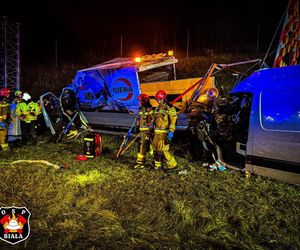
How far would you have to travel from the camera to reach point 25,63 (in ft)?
79.2

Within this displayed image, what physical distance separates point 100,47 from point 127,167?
20.7 metres

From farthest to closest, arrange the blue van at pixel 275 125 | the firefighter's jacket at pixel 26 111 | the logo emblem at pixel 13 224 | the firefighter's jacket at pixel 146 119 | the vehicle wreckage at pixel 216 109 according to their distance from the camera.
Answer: the firefighter's jacket at pixel 26 111, the firefighter's jacket at pixel 146 119, the vehicle wreckage at pixel 216 109, the blue van at pixel 275 125, the logo emblem at pixel 13 224

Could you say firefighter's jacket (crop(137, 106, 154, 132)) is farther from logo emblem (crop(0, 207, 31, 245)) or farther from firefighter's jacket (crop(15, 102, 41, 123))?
firefighter's jacket (crop(15, 102, 41, 123))

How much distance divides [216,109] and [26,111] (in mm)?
5849

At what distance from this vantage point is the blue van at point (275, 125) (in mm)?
4180

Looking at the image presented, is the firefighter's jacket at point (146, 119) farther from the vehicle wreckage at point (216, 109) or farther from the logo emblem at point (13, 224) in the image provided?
the logo emblem at point (13, 224)

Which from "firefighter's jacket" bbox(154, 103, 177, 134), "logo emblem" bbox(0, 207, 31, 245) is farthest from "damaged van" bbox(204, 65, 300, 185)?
"logo emblem" bbox(0, 207, 31, 245)

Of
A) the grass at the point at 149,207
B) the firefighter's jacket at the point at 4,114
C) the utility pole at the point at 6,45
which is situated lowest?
the grass at the point at 149,207

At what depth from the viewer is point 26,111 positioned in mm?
8453

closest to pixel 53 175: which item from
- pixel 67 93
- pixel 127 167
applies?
pixel 127 167

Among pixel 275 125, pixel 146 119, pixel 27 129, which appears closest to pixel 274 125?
pixel 275 125

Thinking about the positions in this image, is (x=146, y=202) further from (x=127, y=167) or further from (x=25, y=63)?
(x=25, y=63)

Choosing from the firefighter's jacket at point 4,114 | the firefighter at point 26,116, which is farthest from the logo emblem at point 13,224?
the firefighter at point 26,116

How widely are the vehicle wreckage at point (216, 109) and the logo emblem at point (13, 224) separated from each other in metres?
3.69
